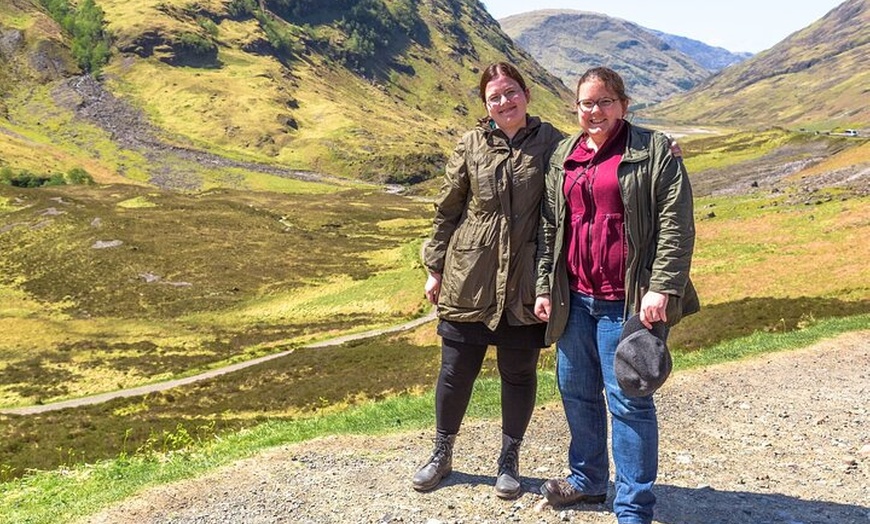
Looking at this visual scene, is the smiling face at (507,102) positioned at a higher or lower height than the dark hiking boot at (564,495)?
higher

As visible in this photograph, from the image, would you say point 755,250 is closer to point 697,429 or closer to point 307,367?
point 307,367

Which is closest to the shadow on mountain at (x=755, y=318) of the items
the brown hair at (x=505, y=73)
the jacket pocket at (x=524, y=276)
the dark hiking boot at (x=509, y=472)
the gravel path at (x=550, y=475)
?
the gravel path at (x=550, y=475)

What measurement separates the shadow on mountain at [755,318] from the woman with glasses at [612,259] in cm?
1705

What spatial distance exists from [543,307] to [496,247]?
842 mm

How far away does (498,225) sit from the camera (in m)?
7.03

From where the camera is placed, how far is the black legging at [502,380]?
743cm

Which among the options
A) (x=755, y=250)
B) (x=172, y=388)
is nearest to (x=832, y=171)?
(x=755, y=250)

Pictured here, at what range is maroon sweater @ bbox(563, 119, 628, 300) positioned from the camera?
6.15 m

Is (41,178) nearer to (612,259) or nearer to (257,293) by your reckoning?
(257,293)

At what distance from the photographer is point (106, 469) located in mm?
10703

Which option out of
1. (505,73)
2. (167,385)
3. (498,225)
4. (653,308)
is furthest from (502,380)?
(167,385)

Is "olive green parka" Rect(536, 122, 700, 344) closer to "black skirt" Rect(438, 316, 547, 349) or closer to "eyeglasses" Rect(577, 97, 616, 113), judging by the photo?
"eyeglasses" Rect(577, 97, 616, 113)

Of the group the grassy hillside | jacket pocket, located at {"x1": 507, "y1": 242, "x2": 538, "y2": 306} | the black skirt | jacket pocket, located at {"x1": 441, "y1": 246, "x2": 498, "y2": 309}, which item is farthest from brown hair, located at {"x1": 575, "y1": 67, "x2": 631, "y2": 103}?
the grassy hillside

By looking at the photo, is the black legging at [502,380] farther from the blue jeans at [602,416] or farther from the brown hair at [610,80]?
the brown hair at [610,80]
